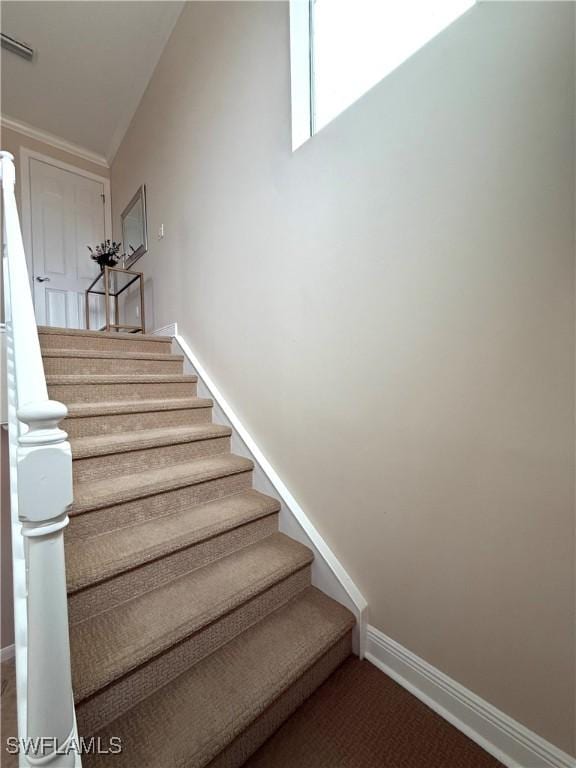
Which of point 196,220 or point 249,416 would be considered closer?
point 249,416

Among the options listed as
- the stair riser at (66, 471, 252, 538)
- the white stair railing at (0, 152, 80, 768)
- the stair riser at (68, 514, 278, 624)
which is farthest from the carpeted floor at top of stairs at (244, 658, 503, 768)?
the stair riser at (66, 471, 252, 538)

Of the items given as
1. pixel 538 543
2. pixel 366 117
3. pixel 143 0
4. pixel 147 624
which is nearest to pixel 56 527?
pixel 147 624

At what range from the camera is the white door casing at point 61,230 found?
3.54m

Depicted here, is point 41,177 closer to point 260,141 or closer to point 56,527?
point 260,141

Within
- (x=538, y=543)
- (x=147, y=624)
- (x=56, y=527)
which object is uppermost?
(x=56, y=527)

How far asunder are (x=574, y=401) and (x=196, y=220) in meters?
2.35

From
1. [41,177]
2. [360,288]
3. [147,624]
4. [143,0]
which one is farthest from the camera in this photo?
[41,177]

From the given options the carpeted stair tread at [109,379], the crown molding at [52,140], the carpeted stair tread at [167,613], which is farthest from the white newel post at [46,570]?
the crown molding at [52,140]

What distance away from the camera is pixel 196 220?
2.37 meters

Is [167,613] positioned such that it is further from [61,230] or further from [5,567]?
[61,230]

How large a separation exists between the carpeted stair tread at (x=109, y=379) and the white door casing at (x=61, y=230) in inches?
89.0

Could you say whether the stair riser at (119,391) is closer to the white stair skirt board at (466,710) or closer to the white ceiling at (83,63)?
the white stair skirt board at (466,710)

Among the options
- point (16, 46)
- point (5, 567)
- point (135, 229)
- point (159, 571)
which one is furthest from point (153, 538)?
point (16, 46)

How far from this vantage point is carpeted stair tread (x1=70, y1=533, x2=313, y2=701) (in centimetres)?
93
